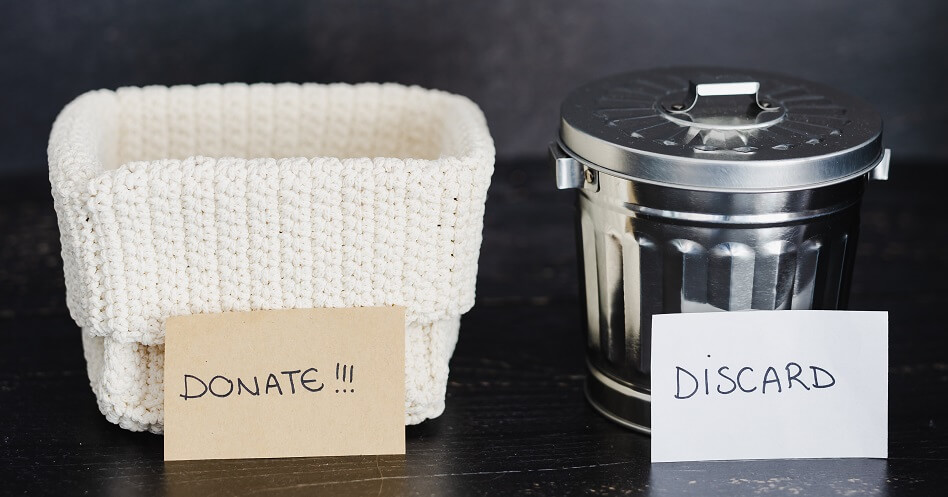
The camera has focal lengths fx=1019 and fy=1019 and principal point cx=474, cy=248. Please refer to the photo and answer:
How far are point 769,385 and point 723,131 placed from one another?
16cm

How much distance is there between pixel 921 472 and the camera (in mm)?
639

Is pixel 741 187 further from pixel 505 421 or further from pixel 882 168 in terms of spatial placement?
pixel 505 421

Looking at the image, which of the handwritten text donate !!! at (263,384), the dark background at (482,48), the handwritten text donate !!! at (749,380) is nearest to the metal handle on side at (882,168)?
the handwritten text donate !!! at (749,380)

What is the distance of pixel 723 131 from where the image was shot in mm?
628

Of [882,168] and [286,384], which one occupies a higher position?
[882,168]

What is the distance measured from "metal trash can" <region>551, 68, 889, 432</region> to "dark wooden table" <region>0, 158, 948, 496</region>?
0.20 ft

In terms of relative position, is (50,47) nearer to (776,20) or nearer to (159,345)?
(159,345)

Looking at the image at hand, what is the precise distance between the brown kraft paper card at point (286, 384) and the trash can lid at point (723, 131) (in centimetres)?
17

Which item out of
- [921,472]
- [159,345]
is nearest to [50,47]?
[159,345]

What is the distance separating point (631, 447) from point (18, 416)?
416 millimetres

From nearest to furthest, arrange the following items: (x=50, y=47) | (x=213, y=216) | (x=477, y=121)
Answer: (x=213, y=216)
(x=477, y=121)
(x=50, y=47)

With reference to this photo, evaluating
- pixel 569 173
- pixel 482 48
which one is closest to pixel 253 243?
pixel 569 173

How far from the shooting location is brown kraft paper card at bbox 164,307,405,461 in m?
0.63

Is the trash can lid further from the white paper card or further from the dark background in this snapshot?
the dark background
